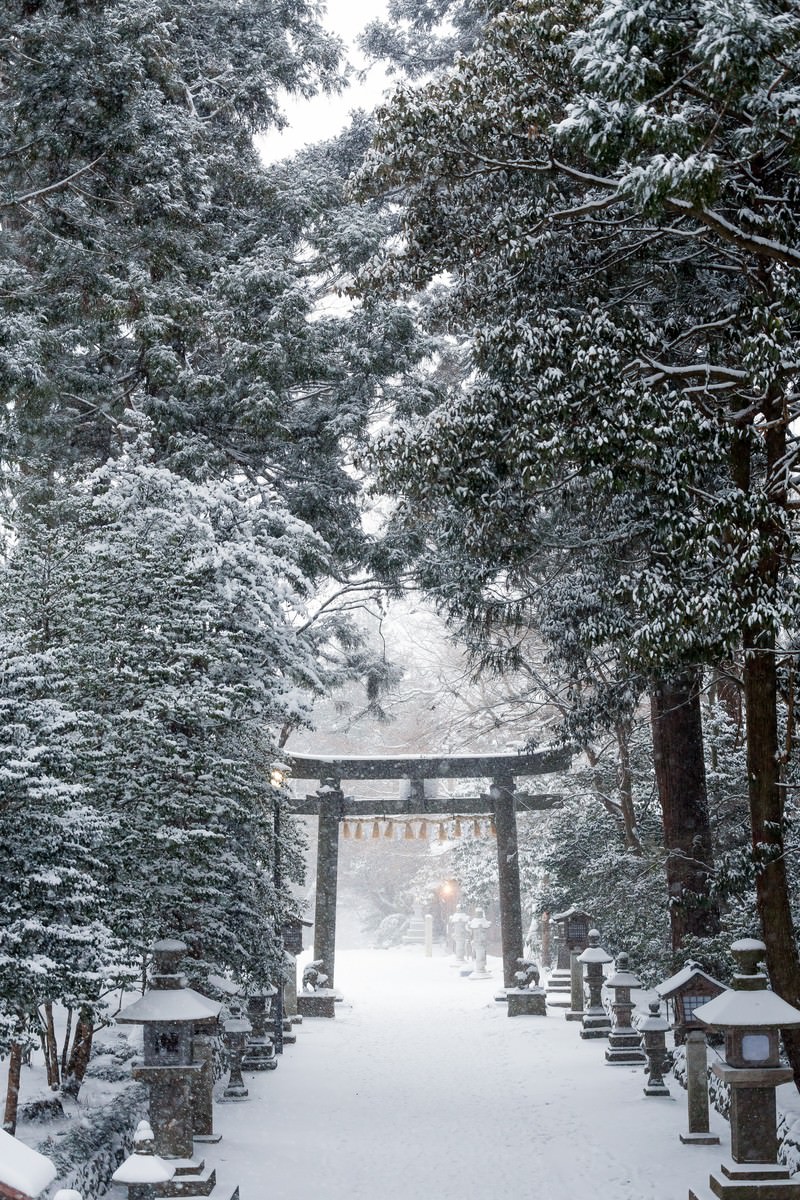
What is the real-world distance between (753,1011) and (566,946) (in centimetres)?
1356

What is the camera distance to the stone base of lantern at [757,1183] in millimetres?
6195

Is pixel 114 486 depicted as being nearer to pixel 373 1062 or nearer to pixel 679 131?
pixel 679 131

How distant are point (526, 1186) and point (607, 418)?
18.8 feet

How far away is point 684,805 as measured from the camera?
11.5 metres

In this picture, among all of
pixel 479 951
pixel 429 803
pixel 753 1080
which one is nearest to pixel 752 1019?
pixel 753 1080

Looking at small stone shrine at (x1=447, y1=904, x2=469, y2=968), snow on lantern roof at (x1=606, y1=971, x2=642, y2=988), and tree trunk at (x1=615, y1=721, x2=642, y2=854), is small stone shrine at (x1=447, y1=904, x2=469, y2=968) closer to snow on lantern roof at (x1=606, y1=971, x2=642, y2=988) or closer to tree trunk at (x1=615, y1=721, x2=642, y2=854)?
tree trunk at (x1=615, y1=721, x2=642, y2=854)

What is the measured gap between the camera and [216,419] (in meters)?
13.0

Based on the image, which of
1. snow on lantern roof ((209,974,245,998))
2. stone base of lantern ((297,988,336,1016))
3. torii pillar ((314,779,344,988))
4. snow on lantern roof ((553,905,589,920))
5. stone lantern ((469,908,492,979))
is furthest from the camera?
stone lantern ((469,908,492,979))

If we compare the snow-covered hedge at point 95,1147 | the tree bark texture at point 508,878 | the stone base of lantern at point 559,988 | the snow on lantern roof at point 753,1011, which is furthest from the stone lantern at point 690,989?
the stone base of lantern at point 559,988

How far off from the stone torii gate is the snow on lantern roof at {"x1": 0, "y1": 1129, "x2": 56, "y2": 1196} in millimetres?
15525

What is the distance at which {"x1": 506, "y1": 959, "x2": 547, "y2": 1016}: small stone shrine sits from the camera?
58.5 ft

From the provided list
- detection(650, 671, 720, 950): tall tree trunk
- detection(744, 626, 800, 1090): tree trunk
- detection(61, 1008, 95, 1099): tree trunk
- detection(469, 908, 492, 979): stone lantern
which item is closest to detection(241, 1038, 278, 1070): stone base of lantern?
detection(650, 671, 720, 950): tall tree trunk

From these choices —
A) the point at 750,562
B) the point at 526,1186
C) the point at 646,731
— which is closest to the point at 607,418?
the point at 750,562

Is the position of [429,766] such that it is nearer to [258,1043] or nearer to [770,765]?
[258,1043]
